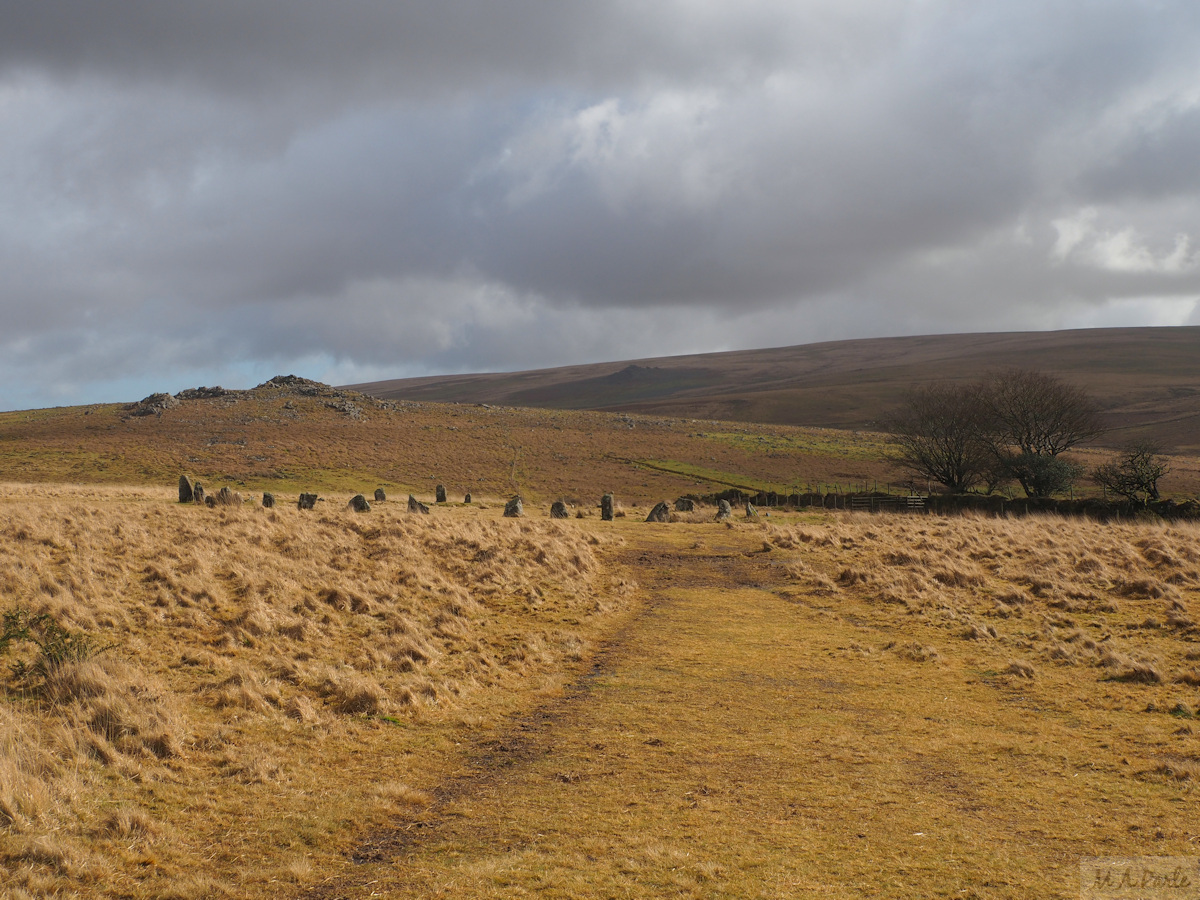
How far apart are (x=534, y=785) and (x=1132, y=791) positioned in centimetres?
662

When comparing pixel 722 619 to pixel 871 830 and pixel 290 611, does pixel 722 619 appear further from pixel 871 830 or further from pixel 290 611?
pixel 871 830

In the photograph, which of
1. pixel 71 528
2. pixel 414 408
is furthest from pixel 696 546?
pixel 414 408

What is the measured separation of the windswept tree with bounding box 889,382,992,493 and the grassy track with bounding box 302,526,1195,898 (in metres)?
45.2

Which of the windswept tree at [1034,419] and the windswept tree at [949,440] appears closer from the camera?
the windswept tree at [949,440]

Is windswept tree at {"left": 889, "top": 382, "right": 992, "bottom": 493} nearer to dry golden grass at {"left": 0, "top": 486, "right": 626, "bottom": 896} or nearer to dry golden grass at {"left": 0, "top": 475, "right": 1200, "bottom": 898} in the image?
dry golden grass at {"left": 0, "top": 475, "right": 1200, "bottom": 898}

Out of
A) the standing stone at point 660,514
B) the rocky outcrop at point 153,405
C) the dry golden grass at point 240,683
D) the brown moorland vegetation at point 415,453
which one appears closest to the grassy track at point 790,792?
the dry golden grass at point 240,683

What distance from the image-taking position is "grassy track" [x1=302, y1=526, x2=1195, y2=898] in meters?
6.61

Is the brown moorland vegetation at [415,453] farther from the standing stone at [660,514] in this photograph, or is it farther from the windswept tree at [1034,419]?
the standing stone at [660,514]

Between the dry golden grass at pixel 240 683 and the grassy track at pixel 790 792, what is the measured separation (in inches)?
43.1

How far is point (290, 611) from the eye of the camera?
14.7 meters

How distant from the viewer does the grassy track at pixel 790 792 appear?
661 cm

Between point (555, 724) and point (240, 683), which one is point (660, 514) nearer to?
point (555, 724)

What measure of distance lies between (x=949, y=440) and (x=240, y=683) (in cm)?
5500

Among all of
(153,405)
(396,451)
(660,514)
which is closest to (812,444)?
(396,451)
